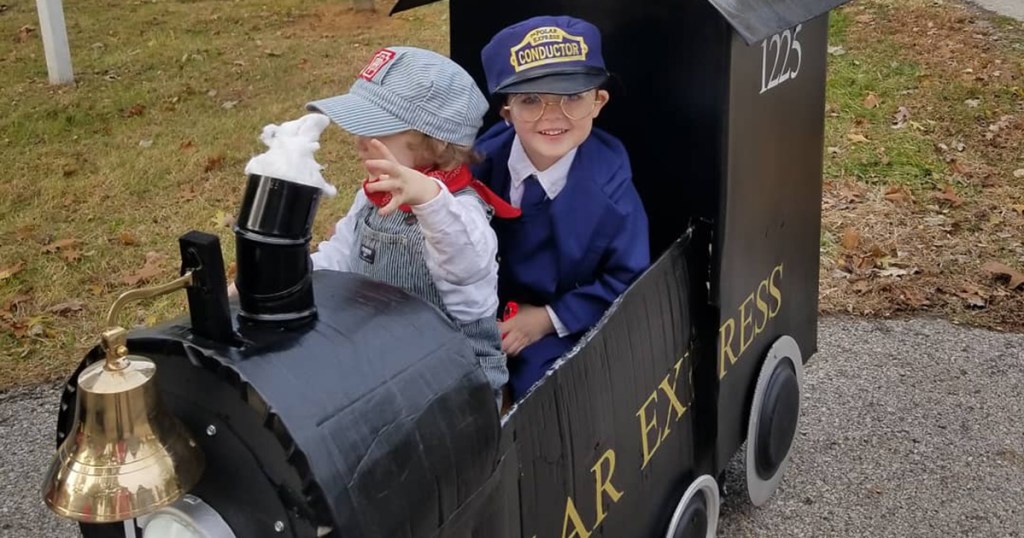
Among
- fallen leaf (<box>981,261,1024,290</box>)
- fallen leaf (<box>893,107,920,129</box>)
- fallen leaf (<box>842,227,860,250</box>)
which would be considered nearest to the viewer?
fallen leaf (<box>981,261,1024,290</box>)

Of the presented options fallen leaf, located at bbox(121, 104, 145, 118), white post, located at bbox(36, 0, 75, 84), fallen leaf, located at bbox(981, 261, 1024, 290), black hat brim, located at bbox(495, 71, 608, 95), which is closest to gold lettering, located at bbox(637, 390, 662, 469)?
black hat brim, located at bbox(495, 71, 608, 95)

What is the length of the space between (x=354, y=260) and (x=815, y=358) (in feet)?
7.45

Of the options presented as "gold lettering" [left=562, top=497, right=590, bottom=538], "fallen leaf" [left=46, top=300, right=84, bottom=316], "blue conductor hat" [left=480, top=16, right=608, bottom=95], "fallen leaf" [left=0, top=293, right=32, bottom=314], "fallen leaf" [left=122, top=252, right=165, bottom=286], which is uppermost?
"blue conductor hat" [left=480, top=16, right=608, bottom=95]

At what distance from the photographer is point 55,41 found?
6.55 metres

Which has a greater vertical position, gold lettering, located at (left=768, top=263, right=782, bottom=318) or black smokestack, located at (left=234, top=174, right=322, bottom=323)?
black smokestack, located at (left=234, top=174, right=322, bottom=323)

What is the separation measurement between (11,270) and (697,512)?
322cm

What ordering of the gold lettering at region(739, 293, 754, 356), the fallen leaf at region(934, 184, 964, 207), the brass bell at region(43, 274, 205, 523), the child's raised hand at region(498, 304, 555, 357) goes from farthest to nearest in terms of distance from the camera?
1. the fallen leaf at region(934, 184, 964, 207)
2. the gold lettering at region(739, 293, 754, 356)
3. the child's raised hand at region(498, 304, 555, 357)
4. the brass bell at region(43, 274, 205, 523)

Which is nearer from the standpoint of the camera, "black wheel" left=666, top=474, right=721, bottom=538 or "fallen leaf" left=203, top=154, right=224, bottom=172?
"black wheel" left=666, top=474, right=721, bottom=538

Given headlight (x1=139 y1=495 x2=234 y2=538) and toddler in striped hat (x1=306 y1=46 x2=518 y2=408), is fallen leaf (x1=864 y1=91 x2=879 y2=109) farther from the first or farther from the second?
headlight (x1=139 y1=495 x2=234 y2=538)

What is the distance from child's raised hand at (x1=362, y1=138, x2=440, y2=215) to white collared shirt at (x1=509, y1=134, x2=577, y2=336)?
652mm

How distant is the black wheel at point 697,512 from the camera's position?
7.45ft

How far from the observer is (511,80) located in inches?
81.4

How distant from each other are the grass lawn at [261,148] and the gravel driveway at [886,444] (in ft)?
0.77

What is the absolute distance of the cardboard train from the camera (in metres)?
1.12
